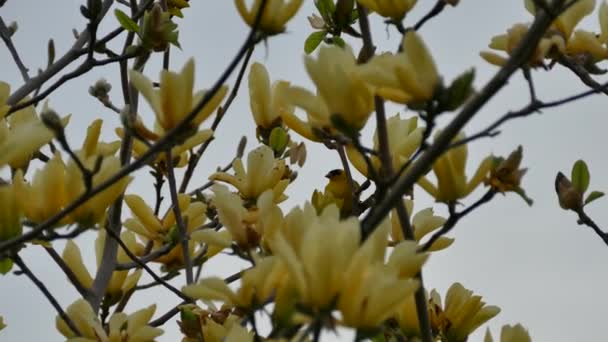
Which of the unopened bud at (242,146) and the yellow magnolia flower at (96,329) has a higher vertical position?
the unopened bud at (242,146)

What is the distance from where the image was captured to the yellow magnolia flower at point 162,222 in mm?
1824

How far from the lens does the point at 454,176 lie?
1.24 metres

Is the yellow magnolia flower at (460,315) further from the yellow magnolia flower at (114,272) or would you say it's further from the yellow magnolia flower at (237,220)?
the yellow magnolia flower at (114,272)

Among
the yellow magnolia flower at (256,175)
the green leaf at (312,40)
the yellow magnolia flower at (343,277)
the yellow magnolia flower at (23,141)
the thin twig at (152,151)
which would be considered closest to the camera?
the yellow magnolia flower at (343,277)

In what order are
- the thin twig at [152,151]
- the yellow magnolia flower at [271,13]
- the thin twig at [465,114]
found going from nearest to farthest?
the thin twig at [465,114] → the thin twig at [152,151] → the yellow magnolia flower at [271,13]

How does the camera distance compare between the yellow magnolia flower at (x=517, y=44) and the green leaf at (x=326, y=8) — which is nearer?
→ the yellow magnolia flower at (x=517, y=44)

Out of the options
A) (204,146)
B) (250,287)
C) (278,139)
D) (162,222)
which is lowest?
(250,287)

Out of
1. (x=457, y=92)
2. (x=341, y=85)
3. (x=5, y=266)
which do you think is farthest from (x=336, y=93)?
(x=5, y=266)

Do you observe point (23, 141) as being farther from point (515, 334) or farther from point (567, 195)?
point (567, 195)

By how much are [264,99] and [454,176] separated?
30.0 inches

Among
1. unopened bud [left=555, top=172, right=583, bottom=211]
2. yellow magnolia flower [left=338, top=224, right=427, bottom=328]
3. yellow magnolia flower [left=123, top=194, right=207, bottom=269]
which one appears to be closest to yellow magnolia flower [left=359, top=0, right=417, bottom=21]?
yellow magnolia flower [left=338, top=224, right=427, bottom=328]

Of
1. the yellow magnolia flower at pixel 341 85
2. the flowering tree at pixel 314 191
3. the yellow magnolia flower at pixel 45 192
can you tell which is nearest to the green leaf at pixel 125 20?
the flowering tree at pixel 314 191

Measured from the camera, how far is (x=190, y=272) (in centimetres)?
168

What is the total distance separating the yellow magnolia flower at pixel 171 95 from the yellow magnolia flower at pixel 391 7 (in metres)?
0.29
